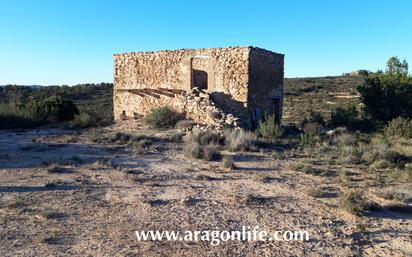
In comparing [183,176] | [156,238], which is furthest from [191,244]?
[183,176]

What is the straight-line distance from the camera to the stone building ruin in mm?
15273

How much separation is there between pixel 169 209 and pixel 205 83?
10.9 m

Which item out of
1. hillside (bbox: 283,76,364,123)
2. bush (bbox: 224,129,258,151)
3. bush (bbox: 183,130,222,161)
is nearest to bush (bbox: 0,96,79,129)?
bush (bbox: 183,130,222,161)

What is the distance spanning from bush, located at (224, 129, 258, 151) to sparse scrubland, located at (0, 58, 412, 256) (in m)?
0.03

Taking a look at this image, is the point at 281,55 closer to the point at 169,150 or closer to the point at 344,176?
the point at 169,150

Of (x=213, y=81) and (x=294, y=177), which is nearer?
Result: (x=294, y=177)

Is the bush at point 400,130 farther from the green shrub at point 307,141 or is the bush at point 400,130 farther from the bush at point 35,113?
the bush at point 35,113

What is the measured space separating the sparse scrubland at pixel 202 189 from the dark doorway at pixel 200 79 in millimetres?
2082

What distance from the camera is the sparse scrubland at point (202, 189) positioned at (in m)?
5.54

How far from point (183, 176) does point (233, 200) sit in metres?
2.11

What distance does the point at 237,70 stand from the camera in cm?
1534

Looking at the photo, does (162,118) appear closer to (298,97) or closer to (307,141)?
(307,141)

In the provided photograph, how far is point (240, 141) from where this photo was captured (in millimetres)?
12344

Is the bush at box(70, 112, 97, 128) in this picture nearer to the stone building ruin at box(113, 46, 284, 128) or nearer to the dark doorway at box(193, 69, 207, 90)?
the stone building ruin at box(113, 46, 284, 128)
